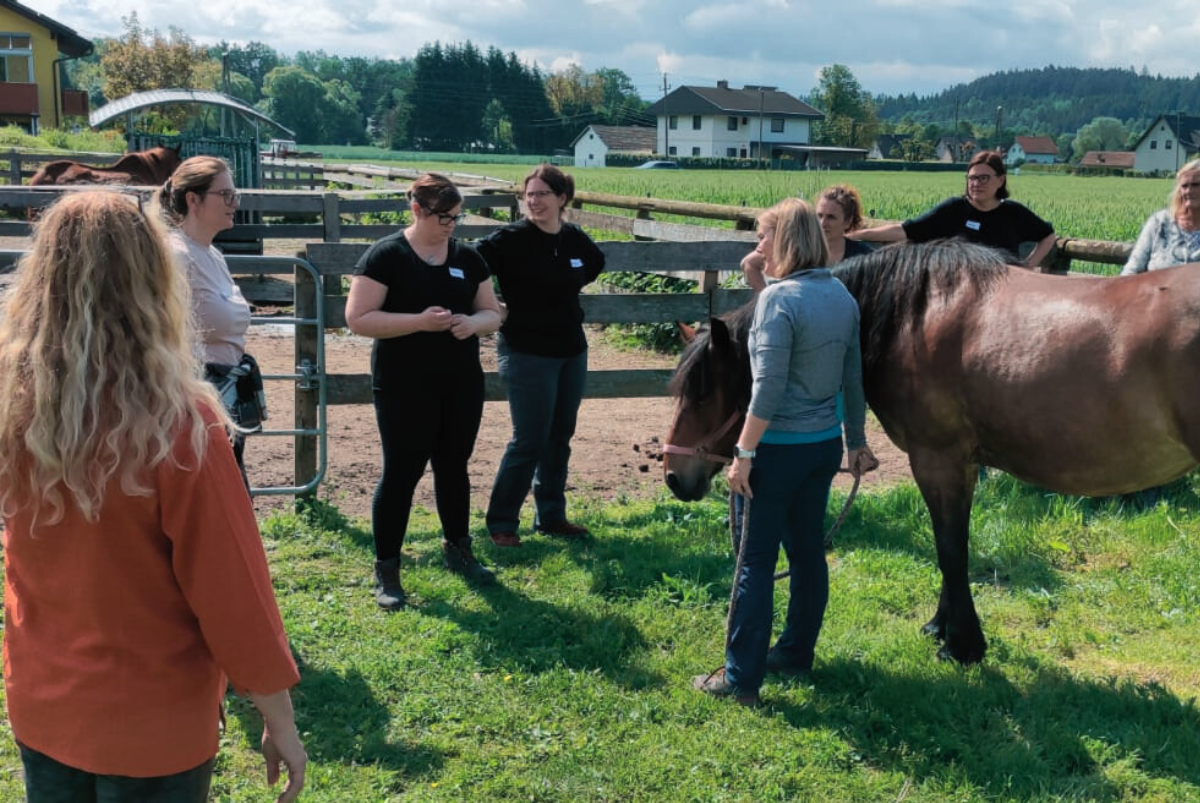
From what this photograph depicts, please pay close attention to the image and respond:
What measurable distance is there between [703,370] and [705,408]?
15 cm

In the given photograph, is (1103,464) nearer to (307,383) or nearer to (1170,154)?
(307,383)

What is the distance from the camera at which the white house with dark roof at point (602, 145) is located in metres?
91.6

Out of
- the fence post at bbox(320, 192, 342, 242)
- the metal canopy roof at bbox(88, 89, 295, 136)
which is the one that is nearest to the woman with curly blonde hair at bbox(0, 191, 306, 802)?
the fence post at bbox(320, 192, 342, 242)

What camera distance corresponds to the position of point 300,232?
12.3m

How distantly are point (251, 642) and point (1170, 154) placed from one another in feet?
345

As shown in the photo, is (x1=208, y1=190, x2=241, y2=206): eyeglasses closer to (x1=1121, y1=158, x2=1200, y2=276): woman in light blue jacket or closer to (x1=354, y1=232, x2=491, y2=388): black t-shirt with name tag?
(x1=354, y1=232, x2=491, y2=388): black t-shirt with name tag

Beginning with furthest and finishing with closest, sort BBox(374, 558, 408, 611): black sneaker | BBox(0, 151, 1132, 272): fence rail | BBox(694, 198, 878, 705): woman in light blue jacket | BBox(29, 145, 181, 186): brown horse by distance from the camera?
1. BBox(29, 145, 181, 186): brown horse
2. BBox(0, 151, 1132, 272): fence rail
3. BBox(374, 558, 408, 611): black sneaker
4. BBox(694, 198, 878, 705): woman in light blue jacket

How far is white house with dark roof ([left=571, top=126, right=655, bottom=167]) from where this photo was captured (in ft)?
300

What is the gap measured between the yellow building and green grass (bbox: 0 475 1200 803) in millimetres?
44236

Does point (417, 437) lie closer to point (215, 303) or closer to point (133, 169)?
point (215, 303)

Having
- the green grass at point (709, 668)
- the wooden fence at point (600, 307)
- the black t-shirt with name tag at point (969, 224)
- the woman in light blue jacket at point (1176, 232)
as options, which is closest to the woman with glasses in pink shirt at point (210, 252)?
the green grass at point (709, 668)

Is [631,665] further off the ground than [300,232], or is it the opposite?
[300,232]

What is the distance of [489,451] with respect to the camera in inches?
287

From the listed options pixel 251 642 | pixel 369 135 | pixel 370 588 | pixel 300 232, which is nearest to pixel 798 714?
pixel 370 588
